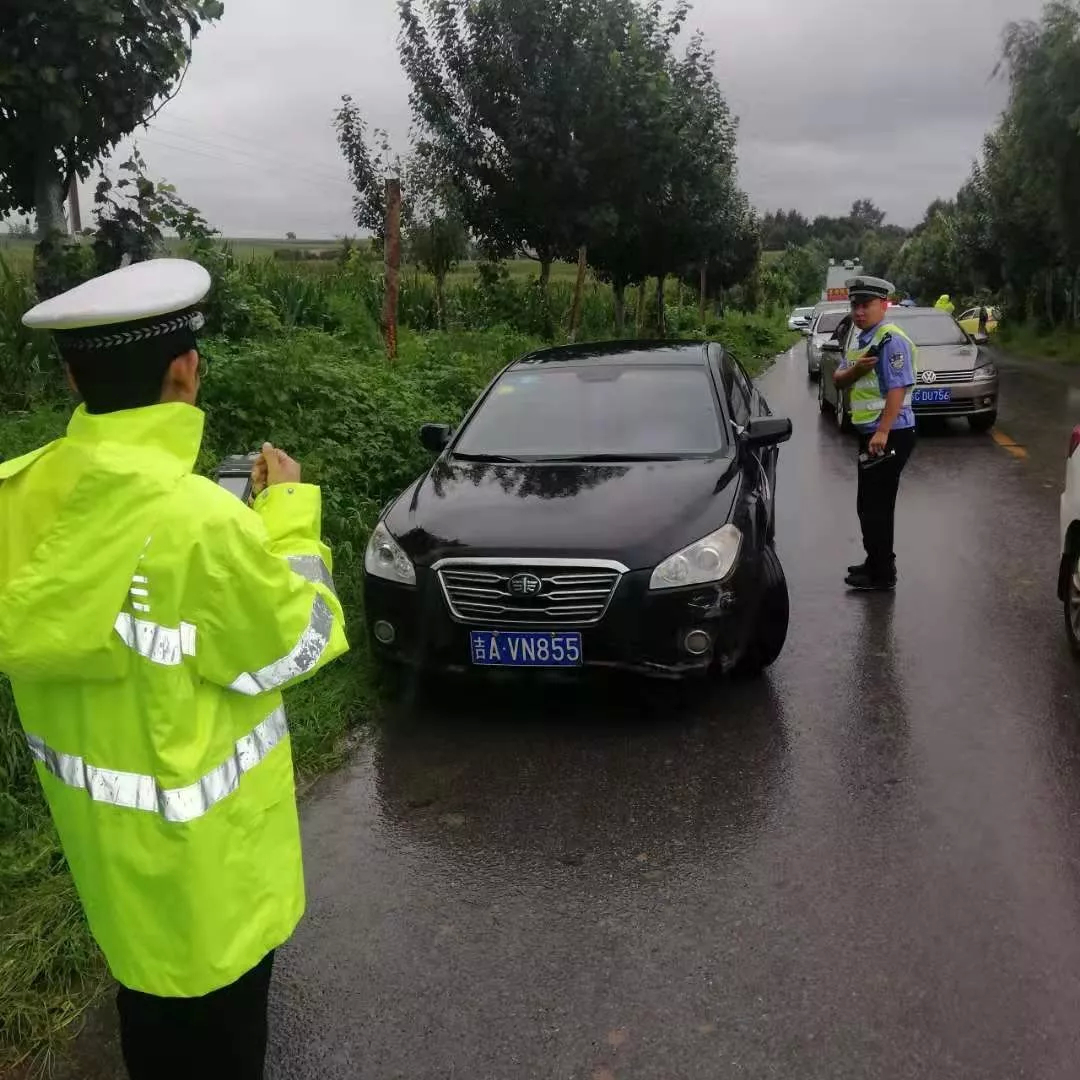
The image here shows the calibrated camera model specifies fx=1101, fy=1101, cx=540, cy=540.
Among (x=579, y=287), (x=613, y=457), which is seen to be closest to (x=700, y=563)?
(x=613, y=457)

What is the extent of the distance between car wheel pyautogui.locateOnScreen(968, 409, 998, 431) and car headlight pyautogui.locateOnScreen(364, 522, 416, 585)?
34.4 ft

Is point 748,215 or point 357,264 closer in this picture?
point 357,264

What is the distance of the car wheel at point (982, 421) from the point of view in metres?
13.6

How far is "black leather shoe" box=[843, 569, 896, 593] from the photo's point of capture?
6742 mm

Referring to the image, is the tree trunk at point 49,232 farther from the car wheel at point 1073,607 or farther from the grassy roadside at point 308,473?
the car wheel at point 1073,607

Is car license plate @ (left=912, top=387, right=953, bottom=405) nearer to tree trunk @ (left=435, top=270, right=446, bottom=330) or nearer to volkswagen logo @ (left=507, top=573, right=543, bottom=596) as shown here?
tree trunk @ (left=435, top=270, right=446, bottom=330)

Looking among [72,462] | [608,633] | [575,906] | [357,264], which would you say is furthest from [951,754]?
[357,264]

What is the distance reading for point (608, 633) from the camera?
4.57m

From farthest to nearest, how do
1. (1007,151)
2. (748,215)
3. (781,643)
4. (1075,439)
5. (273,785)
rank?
(748,215)
(1007,151)
(1075,439)
(781,643)
(273,785)

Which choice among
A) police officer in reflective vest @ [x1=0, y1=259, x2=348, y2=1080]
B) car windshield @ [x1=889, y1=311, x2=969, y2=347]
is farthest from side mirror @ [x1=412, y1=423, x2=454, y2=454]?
car windshield @ [x1=889, y1=311, x2=969, y2=347]

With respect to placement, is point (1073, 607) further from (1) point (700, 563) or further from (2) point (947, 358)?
(2) point (947, 358)

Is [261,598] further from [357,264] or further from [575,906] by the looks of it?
[357,264]

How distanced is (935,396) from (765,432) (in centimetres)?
824

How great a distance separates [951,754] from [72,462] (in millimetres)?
3690
